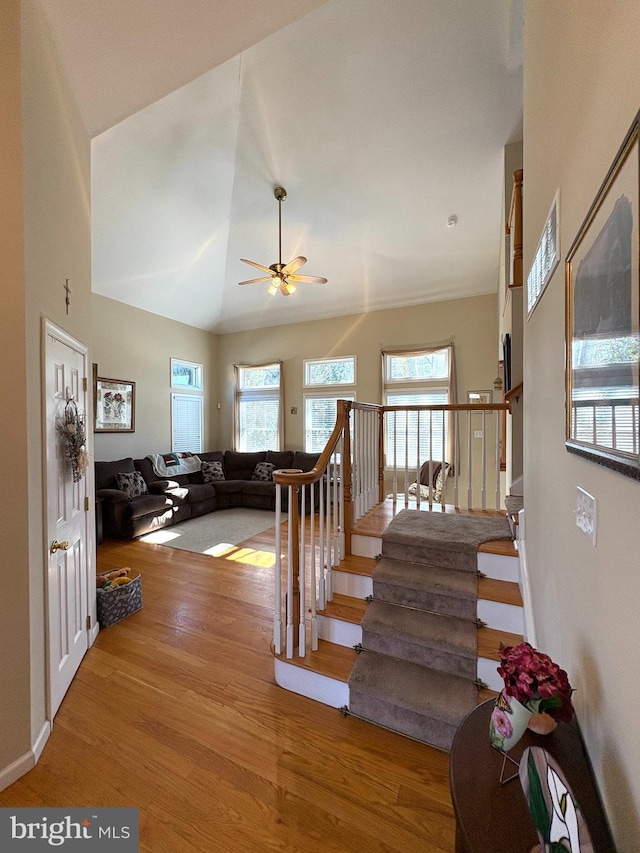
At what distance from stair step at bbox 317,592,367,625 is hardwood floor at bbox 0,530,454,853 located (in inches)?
17.9

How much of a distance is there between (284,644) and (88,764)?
105 centimetres

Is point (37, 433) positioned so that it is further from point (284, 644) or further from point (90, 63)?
point (90, 63)

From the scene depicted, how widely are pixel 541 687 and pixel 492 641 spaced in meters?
1.28

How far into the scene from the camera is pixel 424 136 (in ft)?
11.0

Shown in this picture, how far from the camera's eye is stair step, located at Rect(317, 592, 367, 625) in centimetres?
217

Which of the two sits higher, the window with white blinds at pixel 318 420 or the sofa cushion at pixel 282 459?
the window with white blinds at pixel 318 420

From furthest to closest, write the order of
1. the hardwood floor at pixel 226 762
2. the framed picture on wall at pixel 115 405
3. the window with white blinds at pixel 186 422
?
the window with white blinds at pixel 186 422, the framed picture on wall at pixel 115 405, the hardwood floor at pixel 226 762

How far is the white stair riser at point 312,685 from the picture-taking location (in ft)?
6.29

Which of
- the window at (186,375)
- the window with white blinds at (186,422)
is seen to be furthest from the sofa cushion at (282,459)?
the window at (186,375)

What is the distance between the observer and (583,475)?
94cm

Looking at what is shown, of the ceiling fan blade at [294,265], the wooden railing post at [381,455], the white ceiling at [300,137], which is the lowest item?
the wooden railing post at [381,455]

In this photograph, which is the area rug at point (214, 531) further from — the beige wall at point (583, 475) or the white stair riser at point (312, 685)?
the beige wall at point (583, 475)

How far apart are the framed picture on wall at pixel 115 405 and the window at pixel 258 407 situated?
2.24 meters

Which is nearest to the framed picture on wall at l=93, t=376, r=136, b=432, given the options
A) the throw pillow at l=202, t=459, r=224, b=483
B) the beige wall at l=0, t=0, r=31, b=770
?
the throw pillow at l=202, t=459, r=224, b=483
